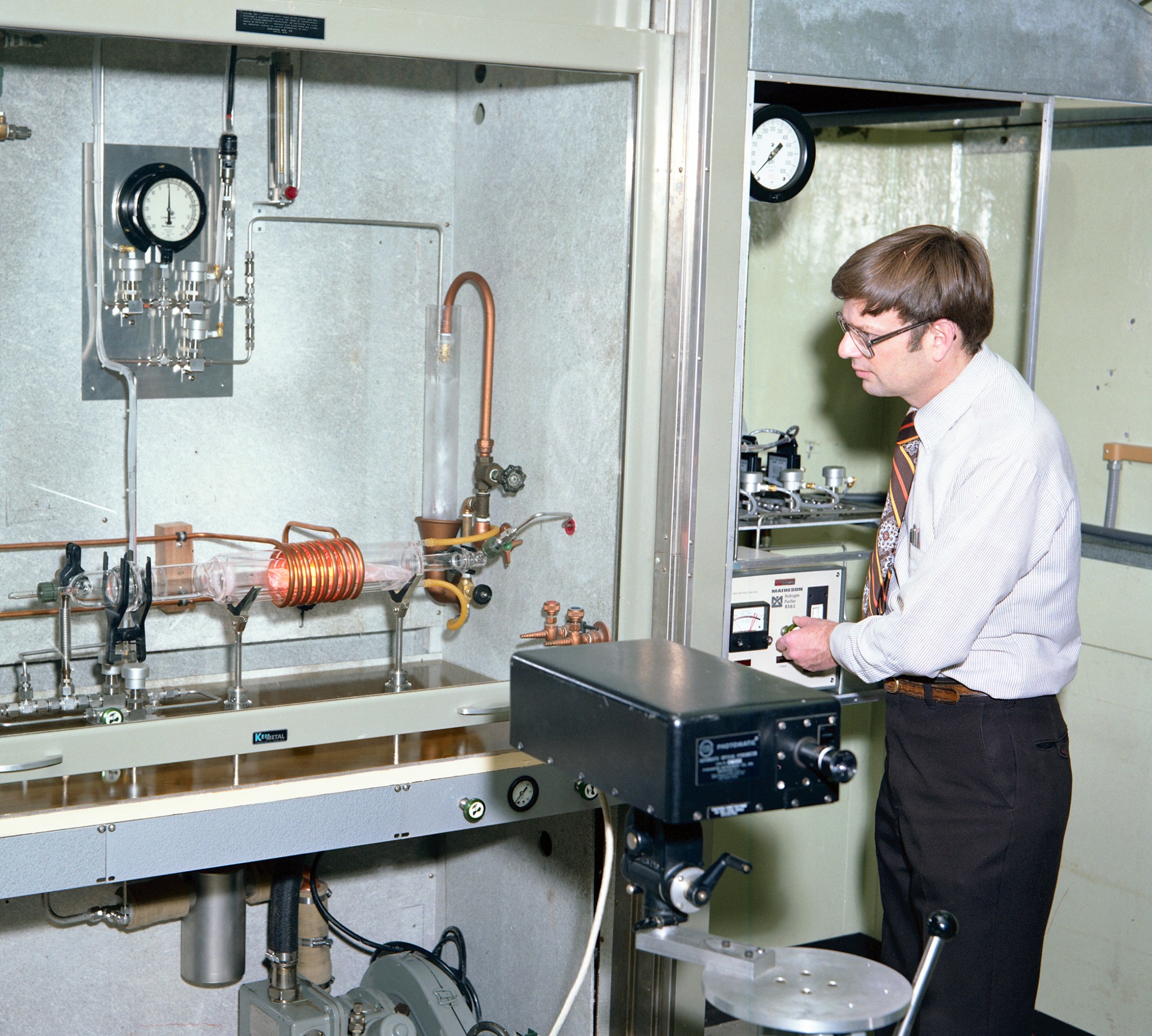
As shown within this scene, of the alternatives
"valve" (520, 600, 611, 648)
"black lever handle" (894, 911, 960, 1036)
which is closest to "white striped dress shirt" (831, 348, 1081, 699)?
"valve" (520, 600, 611, 648)

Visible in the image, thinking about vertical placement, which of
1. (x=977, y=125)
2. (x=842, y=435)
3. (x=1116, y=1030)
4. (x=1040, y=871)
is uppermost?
(x=977, y=125)

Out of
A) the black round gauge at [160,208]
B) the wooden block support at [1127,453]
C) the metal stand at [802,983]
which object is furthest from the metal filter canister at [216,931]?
the wooden block support at [1127,453]

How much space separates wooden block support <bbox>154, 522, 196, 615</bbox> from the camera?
7.97 feet

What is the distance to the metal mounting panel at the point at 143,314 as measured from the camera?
2297mm

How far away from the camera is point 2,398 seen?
228cm

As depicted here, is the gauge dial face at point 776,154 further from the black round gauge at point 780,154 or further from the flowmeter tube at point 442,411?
the flowmeter tube at point 442,411

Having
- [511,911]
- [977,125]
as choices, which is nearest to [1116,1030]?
[511,911]

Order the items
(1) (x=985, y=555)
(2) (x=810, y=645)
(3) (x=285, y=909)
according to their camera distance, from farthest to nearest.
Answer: (3) (x=285, y=909) → (2) (x=810, y=645) → (1) (x=985, y=555)

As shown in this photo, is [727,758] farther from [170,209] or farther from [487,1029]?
[170,209]

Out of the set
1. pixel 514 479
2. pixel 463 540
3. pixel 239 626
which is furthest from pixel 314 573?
pixel 514 479

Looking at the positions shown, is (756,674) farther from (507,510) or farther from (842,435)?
(842,435)

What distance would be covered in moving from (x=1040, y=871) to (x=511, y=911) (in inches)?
44.7

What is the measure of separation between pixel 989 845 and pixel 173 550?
4.90 ft

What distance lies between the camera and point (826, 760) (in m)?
1.37
